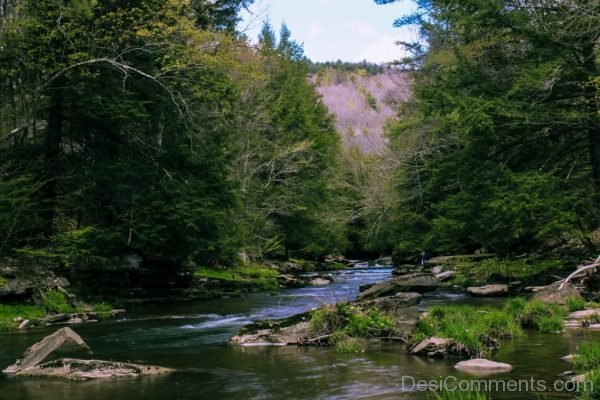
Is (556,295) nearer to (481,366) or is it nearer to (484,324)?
(484,324)

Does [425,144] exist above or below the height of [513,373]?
above

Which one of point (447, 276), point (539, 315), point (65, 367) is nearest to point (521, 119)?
point (447, 276)

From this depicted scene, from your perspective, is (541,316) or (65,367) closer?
(65,367)

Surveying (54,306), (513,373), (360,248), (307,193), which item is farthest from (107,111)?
(360,248)

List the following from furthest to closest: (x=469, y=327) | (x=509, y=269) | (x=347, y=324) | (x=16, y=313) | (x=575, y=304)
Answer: (x=509, y=269)
(x=16, y=313)
(x=575, y=304)
(x=347, y=324)
(x=469, y=327)

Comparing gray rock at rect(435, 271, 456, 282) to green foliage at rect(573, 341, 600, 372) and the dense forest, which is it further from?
green foliage at rect(573, 341, 600, 372)

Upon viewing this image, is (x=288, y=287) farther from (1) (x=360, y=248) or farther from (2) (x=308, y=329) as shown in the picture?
(1) (x=360, y=248)

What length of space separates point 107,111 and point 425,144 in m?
20.4

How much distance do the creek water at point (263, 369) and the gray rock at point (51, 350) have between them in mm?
621

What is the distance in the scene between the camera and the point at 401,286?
19.7m

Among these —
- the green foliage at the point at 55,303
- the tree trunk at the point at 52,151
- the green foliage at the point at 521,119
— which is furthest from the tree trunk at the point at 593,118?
the tree trunk at the point at 52,151

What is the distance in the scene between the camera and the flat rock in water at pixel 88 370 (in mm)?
10117

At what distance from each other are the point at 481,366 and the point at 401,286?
33.2ft

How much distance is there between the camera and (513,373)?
9.12 m
